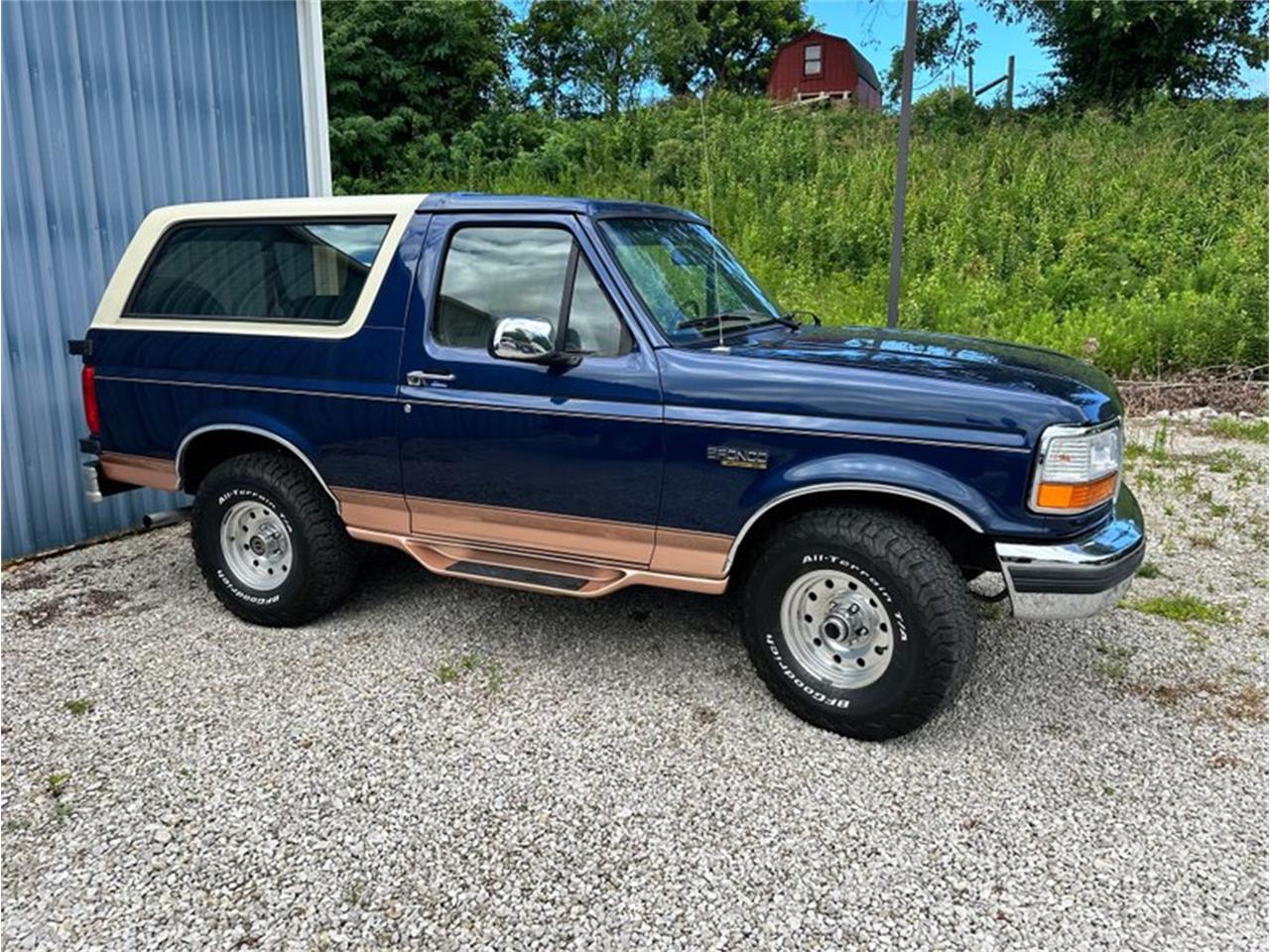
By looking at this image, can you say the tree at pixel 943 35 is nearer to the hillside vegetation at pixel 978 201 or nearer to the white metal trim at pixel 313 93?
the hillside vegetation at pixel 978 201

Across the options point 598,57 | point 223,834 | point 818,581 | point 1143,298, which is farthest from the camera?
point 598,57

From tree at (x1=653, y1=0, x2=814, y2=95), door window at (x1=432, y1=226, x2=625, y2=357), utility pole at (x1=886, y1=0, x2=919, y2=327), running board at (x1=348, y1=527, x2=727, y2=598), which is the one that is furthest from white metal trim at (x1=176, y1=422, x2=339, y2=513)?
tree at (x1=653, y1=0, x2=814, y2=95)

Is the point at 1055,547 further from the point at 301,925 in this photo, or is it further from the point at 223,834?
the point at 223,834

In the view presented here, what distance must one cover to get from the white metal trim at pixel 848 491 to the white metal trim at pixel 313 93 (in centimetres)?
544

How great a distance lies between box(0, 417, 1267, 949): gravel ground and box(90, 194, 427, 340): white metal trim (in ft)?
4.89

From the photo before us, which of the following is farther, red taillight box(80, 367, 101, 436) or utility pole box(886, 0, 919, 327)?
utility pole box(886, 0, 919, 327)

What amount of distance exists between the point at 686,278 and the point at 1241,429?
6.83m

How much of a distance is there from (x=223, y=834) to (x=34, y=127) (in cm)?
460

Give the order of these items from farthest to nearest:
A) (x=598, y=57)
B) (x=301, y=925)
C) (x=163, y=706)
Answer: (x=598, y=57)
(x=163, y=706)
(x=301, y=925)

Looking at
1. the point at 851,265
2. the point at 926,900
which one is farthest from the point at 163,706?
the point at 851,265

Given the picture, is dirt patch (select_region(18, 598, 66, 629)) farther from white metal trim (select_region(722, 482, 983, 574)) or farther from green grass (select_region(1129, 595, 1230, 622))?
green grass (select_region(1129, 595, 1230, 622))

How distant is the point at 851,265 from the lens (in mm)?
12648

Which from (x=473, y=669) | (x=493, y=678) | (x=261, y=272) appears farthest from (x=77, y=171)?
(x=493, y=678)

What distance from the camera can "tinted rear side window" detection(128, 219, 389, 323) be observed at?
13.9ft
